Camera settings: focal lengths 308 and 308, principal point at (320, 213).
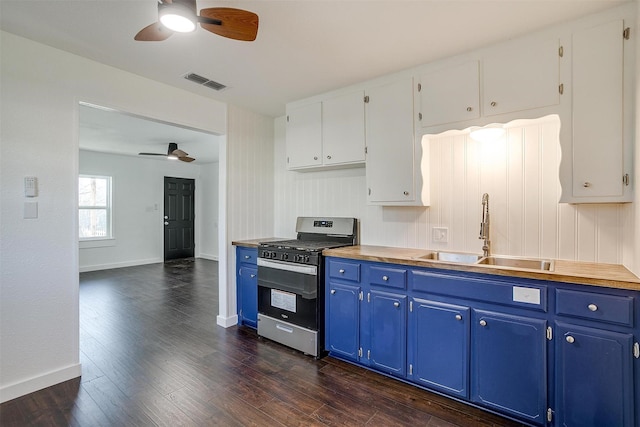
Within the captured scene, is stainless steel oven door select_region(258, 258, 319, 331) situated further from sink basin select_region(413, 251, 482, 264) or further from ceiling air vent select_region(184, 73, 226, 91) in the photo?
ceiling air vent select_region(184, 73, 226, 91)

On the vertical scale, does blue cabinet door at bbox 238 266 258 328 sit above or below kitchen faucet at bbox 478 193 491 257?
below

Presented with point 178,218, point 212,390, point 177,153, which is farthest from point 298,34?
point 178,218

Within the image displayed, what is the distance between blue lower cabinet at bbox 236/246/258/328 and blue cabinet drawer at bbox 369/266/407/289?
1381 millimetres

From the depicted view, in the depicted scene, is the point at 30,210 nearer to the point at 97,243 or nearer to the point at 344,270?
the point at 344,270

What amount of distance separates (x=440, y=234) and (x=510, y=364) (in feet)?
3.60

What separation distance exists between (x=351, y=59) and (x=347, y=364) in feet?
8.15

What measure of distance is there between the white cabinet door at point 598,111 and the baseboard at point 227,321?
3.27 m

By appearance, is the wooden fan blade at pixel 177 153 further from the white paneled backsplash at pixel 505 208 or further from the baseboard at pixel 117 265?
the white paneled backsplash at pixel 505 208

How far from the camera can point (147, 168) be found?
717cm

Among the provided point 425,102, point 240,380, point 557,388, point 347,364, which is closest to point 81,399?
point 240,380

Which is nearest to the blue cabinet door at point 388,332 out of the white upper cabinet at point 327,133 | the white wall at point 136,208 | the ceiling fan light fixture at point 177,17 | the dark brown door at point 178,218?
the white upper cabinet at point 327,133

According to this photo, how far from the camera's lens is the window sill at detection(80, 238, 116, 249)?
6.18 metres

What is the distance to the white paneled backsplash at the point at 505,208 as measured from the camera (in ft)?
6.76

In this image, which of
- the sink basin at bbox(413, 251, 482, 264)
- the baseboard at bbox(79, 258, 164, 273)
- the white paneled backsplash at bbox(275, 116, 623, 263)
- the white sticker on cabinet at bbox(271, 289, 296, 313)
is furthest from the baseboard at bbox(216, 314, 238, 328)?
the baseboard at bbox(79, 258, 164, 273)
